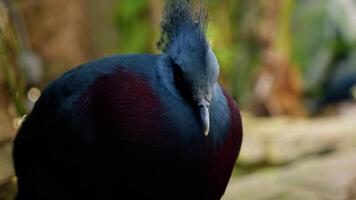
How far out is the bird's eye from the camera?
221 centimetres

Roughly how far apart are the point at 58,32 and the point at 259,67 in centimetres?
231

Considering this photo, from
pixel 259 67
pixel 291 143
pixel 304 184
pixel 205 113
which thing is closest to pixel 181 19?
pixel 205 113

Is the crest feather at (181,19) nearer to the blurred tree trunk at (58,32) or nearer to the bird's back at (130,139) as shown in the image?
the bird's back at (130,139)

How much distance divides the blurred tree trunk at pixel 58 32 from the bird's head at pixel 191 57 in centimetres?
404

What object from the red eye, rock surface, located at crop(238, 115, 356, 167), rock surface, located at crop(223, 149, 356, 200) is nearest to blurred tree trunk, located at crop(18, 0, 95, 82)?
rock surface, located at crop(238, 115, 356, 167)

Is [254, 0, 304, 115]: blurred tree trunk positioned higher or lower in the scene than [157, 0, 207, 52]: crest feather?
lower

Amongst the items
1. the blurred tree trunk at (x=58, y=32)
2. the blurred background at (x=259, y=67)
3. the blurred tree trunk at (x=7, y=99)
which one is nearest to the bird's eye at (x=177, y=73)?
the blurred background at (x=259, y=67)

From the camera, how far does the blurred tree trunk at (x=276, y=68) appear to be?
24.3ft

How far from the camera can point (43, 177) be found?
2.59 m

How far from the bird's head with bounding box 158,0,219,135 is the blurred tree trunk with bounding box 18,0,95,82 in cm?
404

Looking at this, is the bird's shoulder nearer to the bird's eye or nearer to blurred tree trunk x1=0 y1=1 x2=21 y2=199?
the bird's eye

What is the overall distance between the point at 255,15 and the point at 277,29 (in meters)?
0.30

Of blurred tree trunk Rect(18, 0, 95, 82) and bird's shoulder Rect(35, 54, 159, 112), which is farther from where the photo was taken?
blurred tree trunk Rect(18, 0, 95, 82)

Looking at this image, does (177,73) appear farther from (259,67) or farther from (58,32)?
(259,67)
